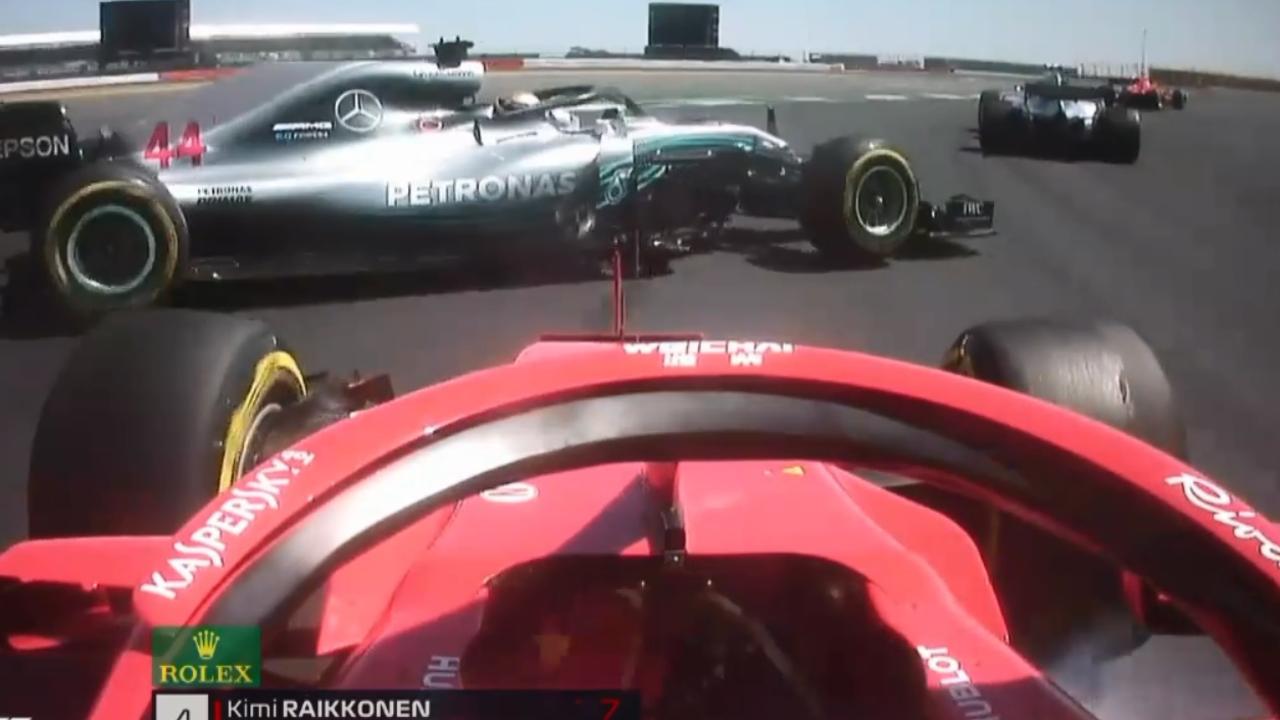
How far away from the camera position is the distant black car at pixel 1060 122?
3.66 m

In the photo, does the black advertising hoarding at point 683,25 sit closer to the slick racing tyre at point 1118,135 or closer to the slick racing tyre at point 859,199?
the slick racing tyre at point 859,199

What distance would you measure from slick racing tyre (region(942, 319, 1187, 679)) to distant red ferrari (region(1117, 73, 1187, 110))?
79.6 inches

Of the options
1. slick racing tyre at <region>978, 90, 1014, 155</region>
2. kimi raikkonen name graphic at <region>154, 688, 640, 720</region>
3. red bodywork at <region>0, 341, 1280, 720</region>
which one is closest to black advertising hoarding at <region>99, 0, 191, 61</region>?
red bodywork at <region>0, 341, 1280, 720</region>

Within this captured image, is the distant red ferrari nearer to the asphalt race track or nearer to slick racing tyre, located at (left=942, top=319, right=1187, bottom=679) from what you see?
the asphalt race track

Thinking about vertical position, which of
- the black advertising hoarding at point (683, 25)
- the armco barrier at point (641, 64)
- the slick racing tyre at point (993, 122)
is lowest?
the slick racing tyre at point (993, 122)

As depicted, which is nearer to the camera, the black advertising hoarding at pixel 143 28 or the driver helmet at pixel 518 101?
the black advertising hoarding at pixel 143 28

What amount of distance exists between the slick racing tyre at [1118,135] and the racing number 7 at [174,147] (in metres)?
2.40

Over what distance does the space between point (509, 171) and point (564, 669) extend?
2.70m

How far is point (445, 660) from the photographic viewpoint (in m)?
1.08

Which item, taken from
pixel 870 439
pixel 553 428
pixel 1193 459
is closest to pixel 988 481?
pixel 870 439

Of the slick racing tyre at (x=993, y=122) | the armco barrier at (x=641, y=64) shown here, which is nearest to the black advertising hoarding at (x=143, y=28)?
the armco barrier at (x=641, y=64)

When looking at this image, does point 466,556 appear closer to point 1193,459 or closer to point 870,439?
point 870,439

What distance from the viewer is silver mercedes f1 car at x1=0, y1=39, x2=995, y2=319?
10.0 ft

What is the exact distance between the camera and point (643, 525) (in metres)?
1.14
